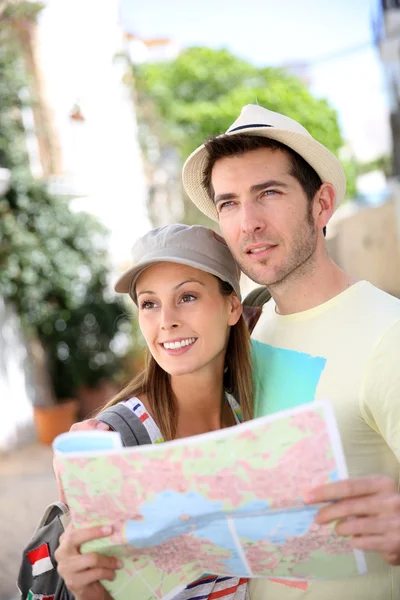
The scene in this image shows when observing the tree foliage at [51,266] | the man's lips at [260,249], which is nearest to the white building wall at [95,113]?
the tree foliage at [51,266]

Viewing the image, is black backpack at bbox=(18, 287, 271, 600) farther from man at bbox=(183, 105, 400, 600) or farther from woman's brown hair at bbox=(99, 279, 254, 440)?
man at bbox=(183, 105, 400, 600)

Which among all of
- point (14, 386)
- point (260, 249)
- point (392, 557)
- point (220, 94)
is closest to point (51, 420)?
point (14, 386)

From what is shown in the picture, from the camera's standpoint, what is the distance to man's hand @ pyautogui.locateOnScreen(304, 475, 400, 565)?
1068mm

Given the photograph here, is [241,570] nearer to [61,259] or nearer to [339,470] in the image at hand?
[339,470]

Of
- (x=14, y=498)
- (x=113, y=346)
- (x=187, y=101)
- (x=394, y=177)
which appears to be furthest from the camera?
(x=187, y=101)

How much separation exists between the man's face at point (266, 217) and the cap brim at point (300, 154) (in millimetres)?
45

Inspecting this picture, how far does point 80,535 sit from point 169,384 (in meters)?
0.61

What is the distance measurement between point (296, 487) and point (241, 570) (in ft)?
1.00

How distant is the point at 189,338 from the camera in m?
1.60

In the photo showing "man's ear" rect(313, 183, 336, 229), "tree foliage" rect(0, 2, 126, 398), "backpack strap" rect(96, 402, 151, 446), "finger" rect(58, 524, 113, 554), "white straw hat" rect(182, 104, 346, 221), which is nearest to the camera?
"finger" rect(58, 524, 113, 554)

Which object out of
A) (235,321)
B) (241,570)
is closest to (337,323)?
(235,321)

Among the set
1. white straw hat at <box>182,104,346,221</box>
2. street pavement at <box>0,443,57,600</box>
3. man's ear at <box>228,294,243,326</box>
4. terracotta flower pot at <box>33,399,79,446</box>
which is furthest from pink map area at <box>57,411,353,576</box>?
terracotta flower pot at <box>33,399,79,446</box>

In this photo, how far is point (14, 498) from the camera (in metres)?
5.77

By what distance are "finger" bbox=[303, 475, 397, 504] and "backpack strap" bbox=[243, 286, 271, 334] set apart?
2.89ft
